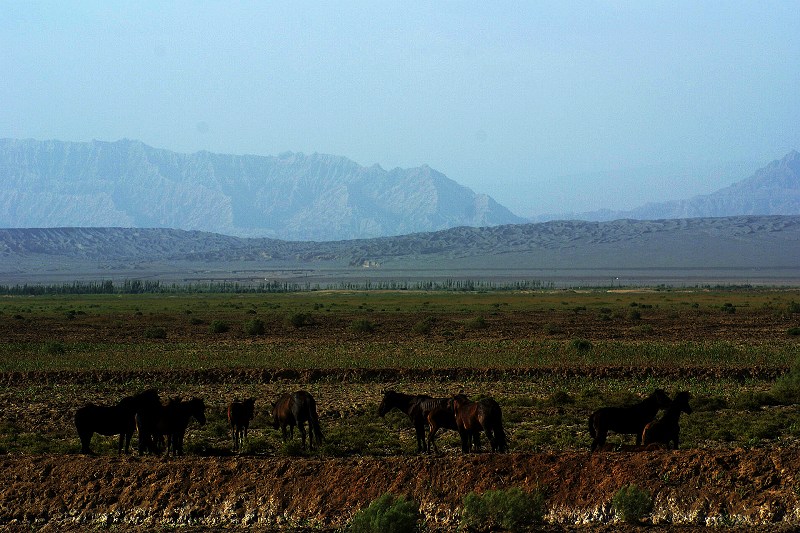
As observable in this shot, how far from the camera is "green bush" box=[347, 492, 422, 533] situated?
36.0 feet

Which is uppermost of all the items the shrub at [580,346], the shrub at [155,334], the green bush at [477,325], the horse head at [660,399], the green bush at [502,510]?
the horse head at [660,399]

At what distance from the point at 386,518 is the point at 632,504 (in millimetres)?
3000

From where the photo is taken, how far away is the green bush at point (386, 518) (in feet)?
36.0

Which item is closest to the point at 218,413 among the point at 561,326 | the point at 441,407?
the point at 441,407

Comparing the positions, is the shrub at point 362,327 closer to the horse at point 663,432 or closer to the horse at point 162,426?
the horse at point 162,426

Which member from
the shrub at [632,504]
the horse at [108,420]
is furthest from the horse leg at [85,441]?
the shrub at [632,504]

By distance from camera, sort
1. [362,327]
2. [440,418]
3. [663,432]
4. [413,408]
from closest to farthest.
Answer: [663,432] < [440,418] < [413,408] < [362,327]

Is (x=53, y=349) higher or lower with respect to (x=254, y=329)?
higher

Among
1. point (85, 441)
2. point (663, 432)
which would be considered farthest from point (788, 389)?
point (85, 441)

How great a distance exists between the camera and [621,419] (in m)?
14.4

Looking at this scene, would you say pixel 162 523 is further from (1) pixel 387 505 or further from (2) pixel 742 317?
(2) pixel 742 317

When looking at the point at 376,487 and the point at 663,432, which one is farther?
the point at 663,432

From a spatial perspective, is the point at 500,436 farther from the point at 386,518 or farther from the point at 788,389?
the point at 788,389

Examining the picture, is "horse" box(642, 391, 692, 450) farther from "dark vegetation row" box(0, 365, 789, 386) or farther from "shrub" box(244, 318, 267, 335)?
"shrub" box(244, 318, 267, 335)
